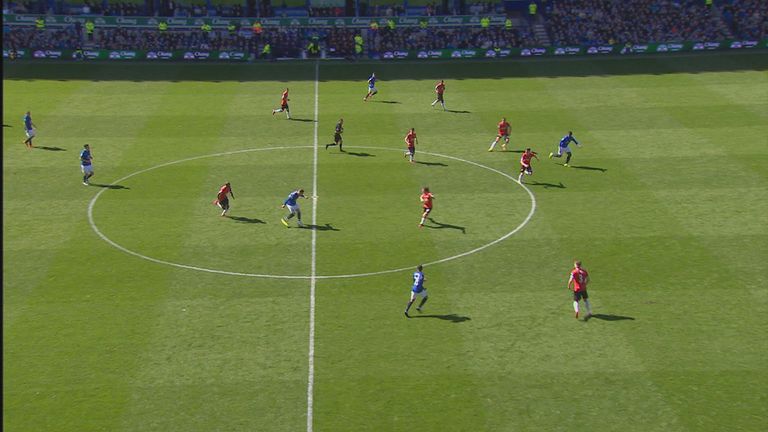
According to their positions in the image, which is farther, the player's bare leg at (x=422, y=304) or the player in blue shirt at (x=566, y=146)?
the player in blue shirt at (x=566, y=146)

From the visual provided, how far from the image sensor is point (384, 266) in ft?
106

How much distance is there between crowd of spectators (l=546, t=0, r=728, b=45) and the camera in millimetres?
76312

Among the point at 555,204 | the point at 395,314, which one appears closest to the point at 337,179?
the point at 555,204

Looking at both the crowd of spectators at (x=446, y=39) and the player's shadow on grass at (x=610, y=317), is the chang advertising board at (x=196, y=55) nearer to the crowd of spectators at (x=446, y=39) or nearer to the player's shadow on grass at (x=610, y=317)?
the crowd of spectators at (x=446, y=39)

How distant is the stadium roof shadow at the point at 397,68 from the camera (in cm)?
6644

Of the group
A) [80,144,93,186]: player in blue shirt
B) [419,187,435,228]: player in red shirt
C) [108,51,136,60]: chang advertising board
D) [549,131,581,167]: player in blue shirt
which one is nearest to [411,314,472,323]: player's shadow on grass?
[419,187,435,228]: player in red shirt

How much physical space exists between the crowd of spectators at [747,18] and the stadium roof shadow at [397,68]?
4110 mm

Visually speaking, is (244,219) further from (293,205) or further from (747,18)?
(747,18)

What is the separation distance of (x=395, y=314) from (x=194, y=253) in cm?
940

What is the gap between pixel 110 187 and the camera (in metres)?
41.6

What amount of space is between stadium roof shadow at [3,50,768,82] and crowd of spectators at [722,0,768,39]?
13.5ft

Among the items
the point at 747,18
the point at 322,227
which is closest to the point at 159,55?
the point at 322,227

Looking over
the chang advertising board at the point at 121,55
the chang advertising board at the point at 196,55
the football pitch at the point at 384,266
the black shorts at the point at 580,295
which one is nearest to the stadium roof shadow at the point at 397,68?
the chang advertising board at the point at 121,55

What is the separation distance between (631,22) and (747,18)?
33.1 feet
